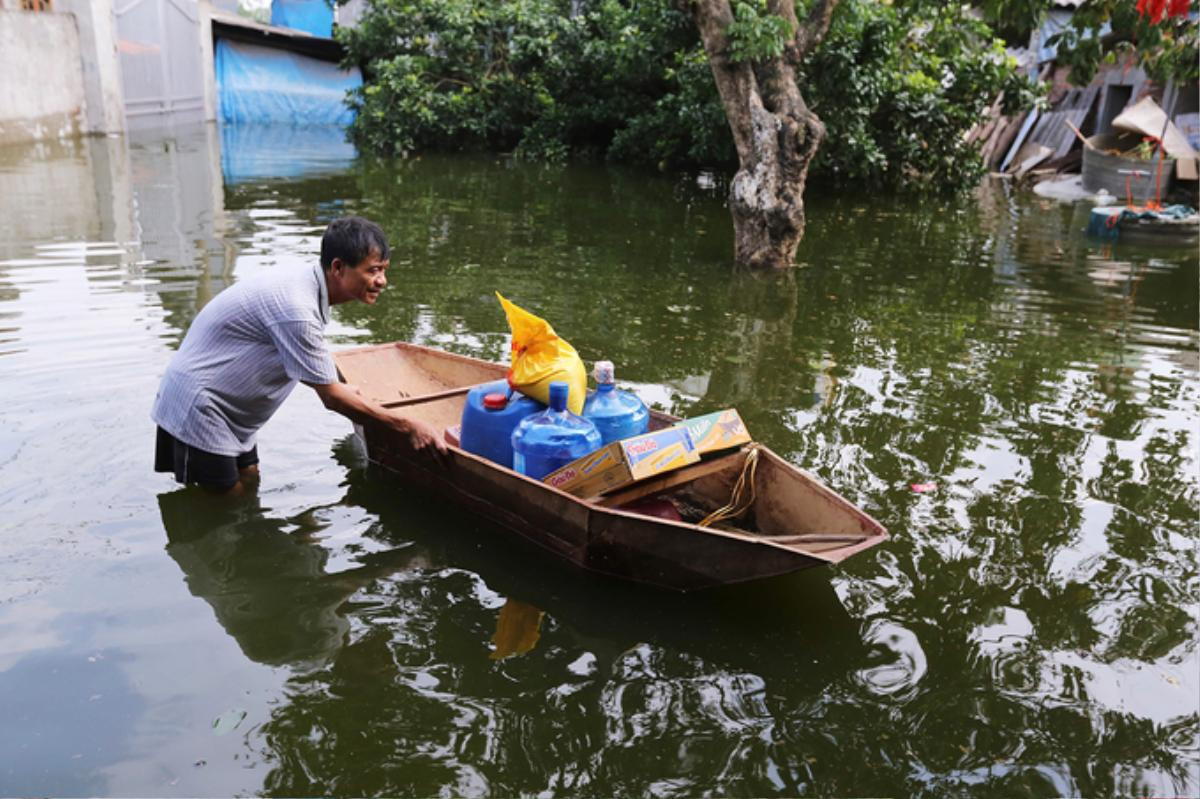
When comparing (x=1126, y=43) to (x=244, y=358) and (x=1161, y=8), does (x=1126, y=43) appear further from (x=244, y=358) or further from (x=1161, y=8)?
(x=244, y=358)

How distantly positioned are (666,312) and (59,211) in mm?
8278

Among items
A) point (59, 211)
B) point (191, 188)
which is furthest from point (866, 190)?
point (59, 211)

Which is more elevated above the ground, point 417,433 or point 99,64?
point 99,64

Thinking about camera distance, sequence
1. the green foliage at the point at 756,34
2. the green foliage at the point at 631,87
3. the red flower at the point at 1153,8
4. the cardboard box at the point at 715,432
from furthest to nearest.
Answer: the green foliage at the point at 631,87, the green foliage at the point at 756,34, the red flower at the point at 1153,8, the cardboard box at the point at 715,432

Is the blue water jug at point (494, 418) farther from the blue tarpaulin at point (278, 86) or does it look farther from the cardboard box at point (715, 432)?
the blue tarpaulin at point (278, 86)

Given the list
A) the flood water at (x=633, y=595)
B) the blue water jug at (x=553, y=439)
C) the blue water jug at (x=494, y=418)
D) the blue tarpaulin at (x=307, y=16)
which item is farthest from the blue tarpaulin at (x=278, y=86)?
the blue water jug at (x=553, y=439)

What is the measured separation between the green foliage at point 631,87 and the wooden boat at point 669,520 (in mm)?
9464

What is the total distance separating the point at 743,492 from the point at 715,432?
314mm

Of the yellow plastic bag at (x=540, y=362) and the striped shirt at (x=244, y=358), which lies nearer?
the striped shirt at (x=244, y=358)

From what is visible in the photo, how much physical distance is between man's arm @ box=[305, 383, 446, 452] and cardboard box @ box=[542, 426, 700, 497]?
613mm

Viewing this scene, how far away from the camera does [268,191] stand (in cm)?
1543

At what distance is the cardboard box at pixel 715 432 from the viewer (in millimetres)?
4432

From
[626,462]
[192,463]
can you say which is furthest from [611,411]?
[192,463]

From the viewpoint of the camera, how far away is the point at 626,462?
163 inches
